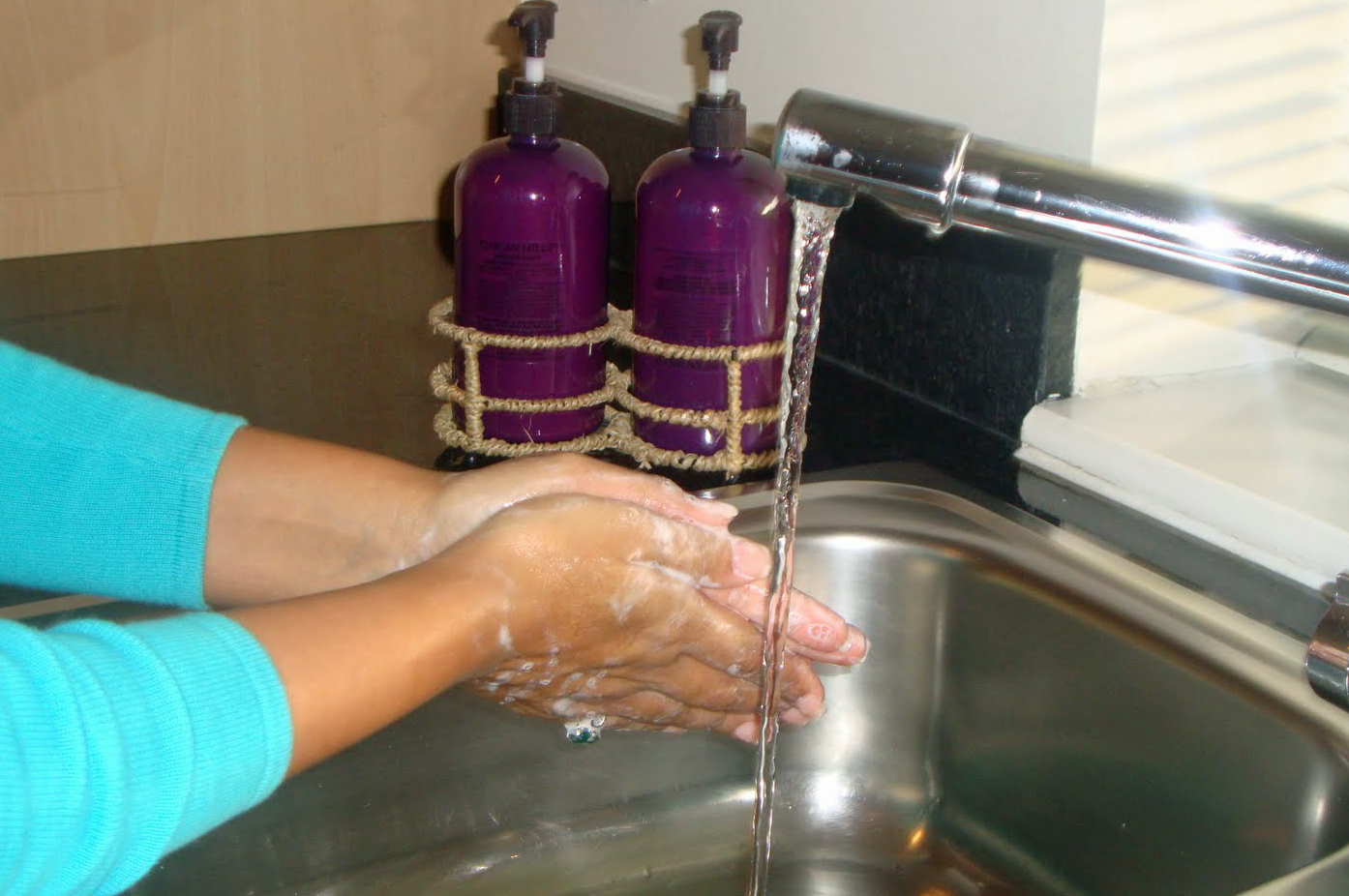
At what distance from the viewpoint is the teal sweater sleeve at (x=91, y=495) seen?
666 millimetres

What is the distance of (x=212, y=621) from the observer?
0.49 meters

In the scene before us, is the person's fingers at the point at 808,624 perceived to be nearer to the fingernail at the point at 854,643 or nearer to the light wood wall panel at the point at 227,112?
the fingernail at the point at 854,643

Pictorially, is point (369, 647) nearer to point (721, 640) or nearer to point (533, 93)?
point (721, 640)

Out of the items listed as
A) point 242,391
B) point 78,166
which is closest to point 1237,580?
point 242,391

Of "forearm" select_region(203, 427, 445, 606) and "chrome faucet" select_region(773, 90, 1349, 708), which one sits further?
"forearm" select_region(203, 427, 445, 606)

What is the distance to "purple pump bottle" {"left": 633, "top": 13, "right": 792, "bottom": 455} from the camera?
837 mm

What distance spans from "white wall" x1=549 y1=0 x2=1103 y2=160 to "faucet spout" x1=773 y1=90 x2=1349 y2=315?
37cm

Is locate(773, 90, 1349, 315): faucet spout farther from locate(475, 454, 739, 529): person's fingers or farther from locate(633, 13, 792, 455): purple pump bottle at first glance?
locate(633, 13, 792, 455): purple pump bottle

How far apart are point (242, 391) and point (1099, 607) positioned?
61 cm

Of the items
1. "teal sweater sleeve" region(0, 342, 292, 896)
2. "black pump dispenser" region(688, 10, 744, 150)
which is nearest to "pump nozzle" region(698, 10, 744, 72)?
"black pump dispenser" region(688, 10, 744, 150)

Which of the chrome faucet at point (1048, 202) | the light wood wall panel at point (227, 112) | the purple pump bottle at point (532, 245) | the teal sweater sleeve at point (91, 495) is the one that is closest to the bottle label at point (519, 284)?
the purple pump bottle at point (532, 245)

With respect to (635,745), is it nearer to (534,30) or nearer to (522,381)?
(522,381)

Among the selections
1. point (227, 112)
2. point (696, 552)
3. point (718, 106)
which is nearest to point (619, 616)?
point (696, 552)

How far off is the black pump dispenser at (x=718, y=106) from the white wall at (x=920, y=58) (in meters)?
0.13
